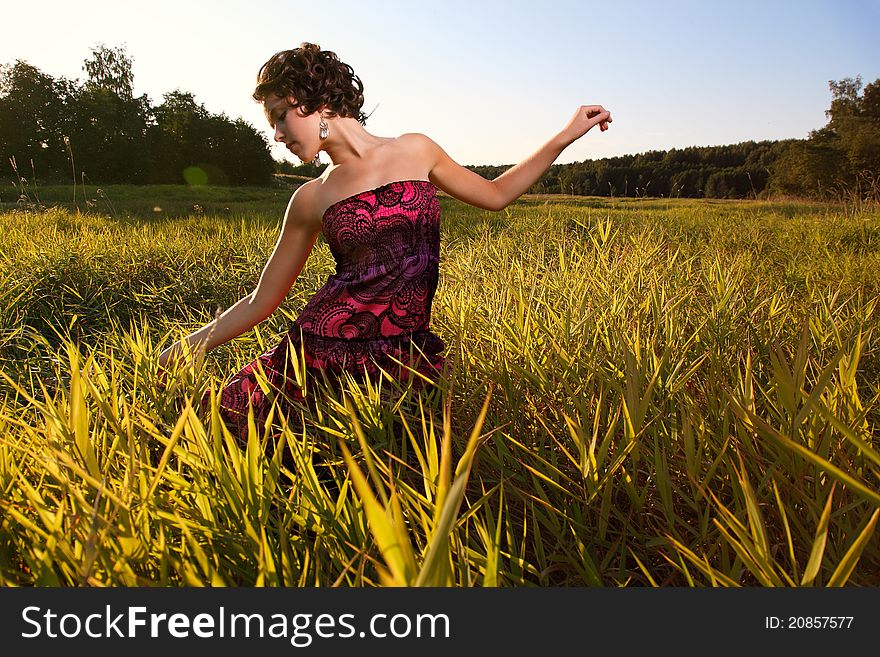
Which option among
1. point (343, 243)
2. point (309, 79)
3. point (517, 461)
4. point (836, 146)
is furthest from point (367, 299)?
point (836, 146)

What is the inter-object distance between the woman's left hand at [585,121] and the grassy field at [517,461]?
1.98 feet

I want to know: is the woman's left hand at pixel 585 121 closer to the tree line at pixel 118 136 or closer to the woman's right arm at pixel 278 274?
the woman's right arm at pixel 278 274

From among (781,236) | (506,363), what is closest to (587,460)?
(506,363)

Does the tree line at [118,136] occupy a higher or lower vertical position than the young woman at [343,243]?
higher

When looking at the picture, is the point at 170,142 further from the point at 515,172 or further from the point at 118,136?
the point at 515,172

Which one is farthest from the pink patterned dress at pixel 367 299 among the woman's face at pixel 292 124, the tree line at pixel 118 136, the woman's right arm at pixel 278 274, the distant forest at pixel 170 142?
the tree line at pixel 118 136

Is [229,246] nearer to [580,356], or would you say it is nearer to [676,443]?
[580,356]

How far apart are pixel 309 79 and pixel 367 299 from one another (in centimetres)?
69

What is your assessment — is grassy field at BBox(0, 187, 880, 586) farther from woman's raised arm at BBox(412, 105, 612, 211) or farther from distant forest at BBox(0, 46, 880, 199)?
distant forest at BBox(0, 46, 880, 199)

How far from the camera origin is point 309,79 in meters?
1.74

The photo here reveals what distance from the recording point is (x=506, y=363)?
1.61 meters

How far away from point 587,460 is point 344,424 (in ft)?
2.06

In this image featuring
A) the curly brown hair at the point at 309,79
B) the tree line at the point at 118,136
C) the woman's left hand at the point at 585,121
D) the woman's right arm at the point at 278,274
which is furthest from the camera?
the tree line at the point at 118,136

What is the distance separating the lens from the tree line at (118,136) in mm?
29750
